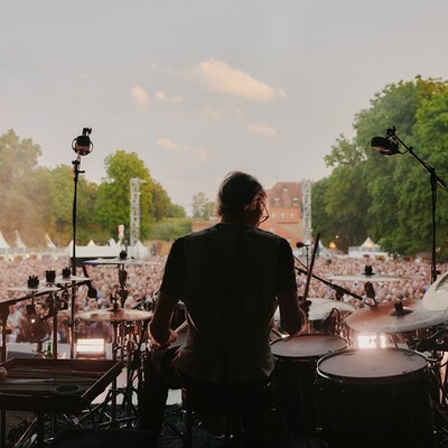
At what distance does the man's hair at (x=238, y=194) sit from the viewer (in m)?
1.67

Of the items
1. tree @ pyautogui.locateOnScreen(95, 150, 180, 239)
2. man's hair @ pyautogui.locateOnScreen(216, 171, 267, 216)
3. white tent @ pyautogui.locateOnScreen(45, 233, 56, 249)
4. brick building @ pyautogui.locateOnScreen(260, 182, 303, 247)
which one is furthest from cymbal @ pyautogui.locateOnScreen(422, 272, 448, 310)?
brick building @ pyautogui.locateOnScreen(260, 182, 303, 247)

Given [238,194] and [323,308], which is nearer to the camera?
[238,194]

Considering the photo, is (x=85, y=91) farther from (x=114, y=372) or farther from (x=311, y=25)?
(x=114, y=372)

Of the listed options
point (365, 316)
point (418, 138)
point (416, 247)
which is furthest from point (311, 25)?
point (365, 316)

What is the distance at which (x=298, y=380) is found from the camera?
112 inches

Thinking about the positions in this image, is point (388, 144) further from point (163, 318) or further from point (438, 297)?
point (163, 318)

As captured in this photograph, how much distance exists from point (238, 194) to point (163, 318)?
19.4 inches

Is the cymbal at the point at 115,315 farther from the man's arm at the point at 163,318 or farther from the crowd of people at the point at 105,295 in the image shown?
A: the man's arm at the point at 163,318

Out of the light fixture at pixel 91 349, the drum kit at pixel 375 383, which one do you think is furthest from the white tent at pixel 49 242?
the drum kit at pixel 375 383

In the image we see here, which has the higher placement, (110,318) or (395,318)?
(395,318)

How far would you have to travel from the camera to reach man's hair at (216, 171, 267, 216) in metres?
1.67

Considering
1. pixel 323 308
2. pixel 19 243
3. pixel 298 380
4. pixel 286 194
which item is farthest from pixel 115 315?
pixel 286 194

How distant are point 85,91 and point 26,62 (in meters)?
4.30

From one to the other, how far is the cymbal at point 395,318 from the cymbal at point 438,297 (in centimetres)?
9
